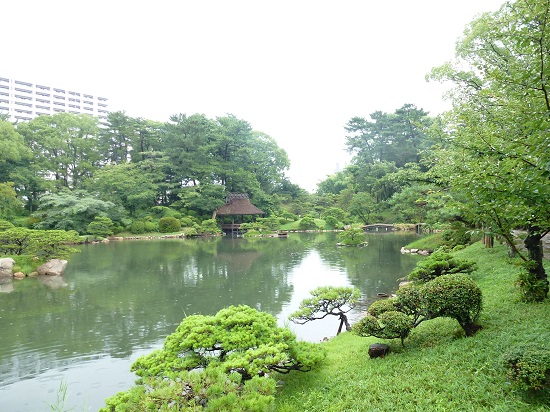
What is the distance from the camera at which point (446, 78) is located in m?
12.6

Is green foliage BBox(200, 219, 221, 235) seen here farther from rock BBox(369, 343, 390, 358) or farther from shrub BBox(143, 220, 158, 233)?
rock BBox(369, 343, 390, 358)

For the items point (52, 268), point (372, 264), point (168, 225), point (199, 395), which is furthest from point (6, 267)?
point (168, 225)

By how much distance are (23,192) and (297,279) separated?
26.7 metres

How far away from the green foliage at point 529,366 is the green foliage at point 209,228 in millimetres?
25730

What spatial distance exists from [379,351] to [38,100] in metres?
71.7

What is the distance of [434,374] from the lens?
130 inches

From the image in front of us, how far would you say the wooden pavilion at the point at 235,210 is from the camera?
98.9ft

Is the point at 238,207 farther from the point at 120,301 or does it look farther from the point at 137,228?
the point at 120,301

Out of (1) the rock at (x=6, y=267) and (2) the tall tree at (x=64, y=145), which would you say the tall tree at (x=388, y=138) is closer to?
(2) the tall tree at (x=64, y=145)

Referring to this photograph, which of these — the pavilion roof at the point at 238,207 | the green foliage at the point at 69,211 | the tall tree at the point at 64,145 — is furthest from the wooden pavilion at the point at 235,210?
the tall tree at the point at 64,145

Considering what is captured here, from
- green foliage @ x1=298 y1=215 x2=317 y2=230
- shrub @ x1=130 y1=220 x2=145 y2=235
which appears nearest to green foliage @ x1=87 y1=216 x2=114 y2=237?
shrub @ x1=130 y1=220 x2=145 y2=235

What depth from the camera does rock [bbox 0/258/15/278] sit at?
11857mm

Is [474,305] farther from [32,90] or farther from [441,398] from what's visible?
[32,90]

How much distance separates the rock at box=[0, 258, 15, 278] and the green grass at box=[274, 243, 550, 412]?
12242mm
